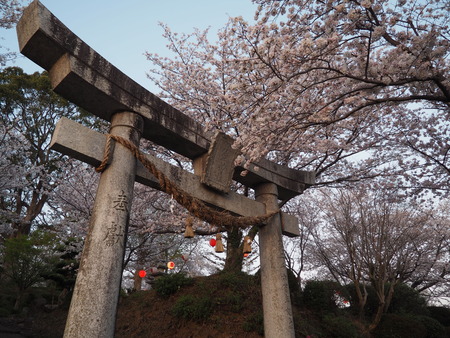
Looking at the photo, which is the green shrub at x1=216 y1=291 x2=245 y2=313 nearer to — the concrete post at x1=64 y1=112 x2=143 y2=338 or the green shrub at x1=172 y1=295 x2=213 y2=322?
the green shrub at x1=172 y1=295 x2=213 y2=322

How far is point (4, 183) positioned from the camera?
13031mm

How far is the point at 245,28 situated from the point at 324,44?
126 centimetres

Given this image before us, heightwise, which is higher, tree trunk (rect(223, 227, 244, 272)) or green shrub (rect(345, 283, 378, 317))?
tree trunk (rect(223, 227, 244, 272))

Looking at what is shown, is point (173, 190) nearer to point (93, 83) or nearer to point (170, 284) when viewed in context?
point (93, 83)

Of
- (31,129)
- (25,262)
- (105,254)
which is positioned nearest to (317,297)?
(105,254)

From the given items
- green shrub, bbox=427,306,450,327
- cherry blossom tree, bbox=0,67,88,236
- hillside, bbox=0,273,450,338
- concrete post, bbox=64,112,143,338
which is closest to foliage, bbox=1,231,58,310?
hillside, bbox=0,273,450,338

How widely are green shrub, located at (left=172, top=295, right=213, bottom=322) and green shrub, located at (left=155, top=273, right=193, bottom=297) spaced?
101cm

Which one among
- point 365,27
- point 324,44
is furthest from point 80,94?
point 365,27

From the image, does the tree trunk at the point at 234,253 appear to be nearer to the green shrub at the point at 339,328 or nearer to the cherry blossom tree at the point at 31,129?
the green shrub at the point at 339,328

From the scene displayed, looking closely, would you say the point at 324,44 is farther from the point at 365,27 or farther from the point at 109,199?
the point at 109,199

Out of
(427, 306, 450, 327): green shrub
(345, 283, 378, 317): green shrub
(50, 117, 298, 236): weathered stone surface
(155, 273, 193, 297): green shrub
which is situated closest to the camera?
(50, 117, 298, 236): weathered stone surface

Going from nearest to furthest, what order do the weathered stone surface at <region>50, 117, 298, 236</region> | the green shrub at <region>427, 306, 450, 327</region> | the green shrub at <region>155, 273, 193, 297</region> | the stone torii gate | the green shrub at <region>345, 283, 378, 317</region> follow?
the stone torii gate → the weathered stone surface at <region>50, 117, 298, 236</region> → the green shrub at <region>155, 273, 193, 297</region> → the green shrub at <region>345, 283, 378, 317</region> → the green shrub at <region>427, 306, 450, 327</region>

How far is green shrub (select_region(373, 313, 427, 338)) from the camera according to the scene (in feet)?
30.4

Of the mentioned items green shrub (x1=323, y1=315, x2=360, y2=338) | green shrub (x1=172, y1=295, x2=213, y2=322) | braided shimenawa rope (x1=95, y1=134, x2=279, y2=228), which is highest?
braided shimenawa rope (x1=95, y1=134, x2=279, y2=228)
